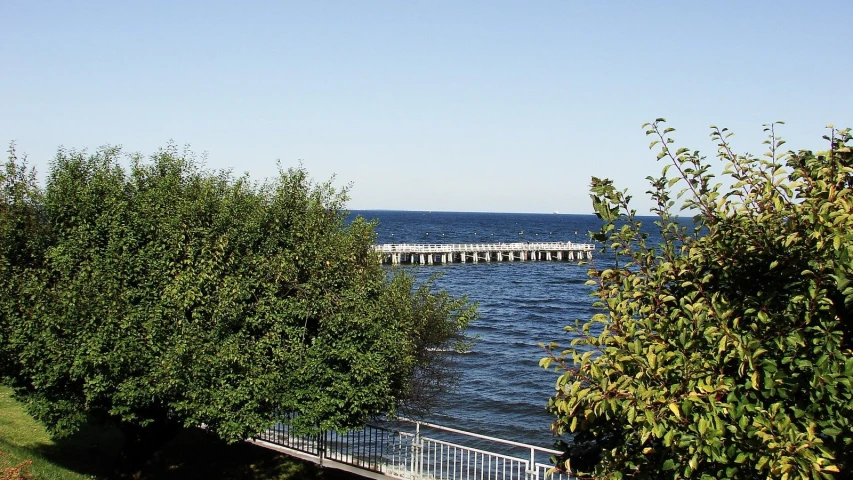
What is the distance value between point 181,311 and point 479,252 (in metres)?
80.7

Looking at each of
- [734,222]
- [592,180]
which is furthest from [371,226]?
[734,222]

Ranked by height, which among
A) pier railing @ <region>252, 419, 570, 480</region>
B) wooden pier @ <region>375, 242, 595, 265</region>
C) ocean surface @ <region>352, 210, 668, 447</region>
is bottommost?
ocean surface @ <region>352, 210, 668, 447</region>

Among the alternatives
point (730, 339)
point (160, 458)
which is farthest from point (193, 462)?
point (730, 339)

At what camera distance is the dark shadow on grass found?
604 inches

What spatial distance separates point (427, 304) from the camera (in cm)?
1733

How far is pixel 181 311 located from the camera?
1188 centimetres

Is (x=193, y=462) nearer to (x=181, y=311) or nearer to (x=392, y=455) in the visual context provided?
(x=392, y=455)

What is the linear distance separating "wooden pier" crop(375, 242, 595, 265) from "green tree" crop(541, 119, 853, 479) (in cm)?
7056

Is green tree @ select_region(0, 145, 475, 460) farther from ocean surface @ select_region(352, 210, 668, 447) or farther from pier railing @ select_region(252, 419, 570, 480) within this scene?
ocean surface @ select_region(352, 210, 668, 447)

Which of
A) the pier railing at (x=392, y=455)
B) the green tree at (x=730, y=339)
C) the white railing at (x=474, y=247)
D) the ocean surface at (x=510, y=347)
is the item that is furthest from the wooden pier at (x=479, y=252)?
the green tree at (x=730, y=339)

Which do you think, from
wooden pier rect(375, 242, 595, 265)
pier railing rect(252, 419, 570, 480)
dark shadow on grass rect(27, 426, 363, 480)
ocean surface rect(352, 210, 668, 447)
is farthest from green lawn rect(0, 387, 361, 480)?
wooden pier rect(375, 242, 595, 265)

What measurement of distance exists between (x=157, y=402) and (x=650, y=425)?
983 centimetres

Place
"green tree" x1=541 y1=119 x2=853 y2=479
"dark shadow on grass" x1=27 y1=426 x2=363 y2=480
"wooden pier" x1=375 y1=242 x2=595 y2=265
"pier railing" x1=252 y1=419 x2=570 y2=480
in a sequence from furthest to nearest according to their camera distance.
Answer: "wooden pier" x1=375 y1=242 x2=595 y2=265 < "dark shadow on grass" x1=27 y1=426 x2=363 y2=480 < "pier railing" x1=252 y1=419 x2=570 y2=480 < "green tree" x1=541 y1=119 x2=853 y2=479

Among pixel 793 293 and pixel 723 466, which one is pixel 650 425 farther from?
pixel 793 293
